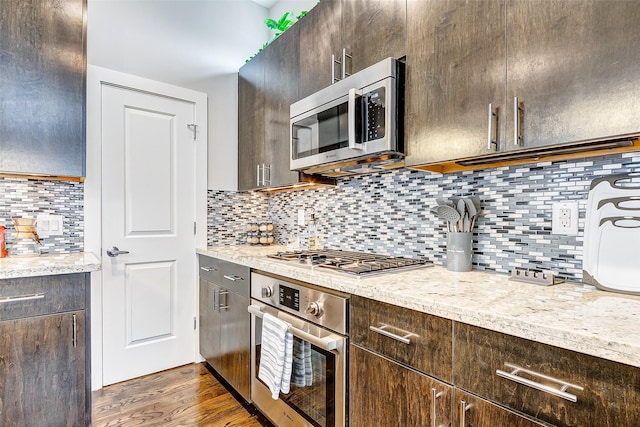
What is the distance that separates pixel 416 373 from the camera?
1.05m

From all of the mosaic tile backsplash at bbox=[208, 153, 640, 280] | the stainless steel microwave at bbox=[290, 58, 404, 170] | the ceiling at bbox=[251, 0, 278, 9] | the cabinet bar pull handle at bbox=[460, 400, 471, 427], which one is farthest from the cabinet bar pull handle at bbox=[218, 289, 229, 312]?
the ceiling at bbox=[251, 0, 278, 9]

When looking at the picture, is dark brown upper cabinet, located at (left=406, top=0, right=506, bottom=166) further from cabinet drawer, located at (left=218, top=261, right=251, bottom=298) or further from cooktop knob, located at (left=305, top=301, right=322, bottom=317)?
cabinet drawer, located at (left=218, top=261, right=251, bottom=298)

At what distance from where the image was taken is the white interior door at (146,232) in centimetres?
232

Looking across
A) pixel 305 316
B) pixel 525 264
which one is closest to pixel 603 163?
pixel 525 264

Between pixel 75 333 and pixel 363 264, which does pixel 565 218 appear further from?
pixel 75 333

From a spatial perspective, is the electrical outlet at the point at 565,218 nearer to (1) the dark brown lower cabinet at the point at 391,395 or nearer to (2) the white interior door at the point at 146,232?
(1) the dark brown lower cabinet at the point at 391,395

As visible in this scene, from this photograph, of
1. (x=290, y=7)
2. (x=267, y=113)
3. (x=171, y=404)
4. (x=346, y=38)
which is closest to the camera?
(x=346, y=38)

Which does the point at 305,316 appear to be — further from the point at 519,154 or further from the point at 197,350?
the point at 197,350

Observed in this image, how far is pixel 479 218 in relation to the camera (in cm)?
154

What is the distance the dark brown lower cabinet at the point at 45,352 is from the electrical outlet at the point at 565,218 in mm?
2140

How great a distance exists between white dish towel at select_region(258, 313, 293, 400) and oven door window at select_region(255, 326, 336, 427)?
44 mm

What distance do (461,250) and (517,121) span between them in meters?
0.59

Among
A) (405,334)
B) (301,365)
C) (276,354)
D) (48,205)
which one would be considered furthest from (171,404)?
(405,334)

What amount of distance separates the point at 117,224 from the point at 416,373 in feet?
7.18
